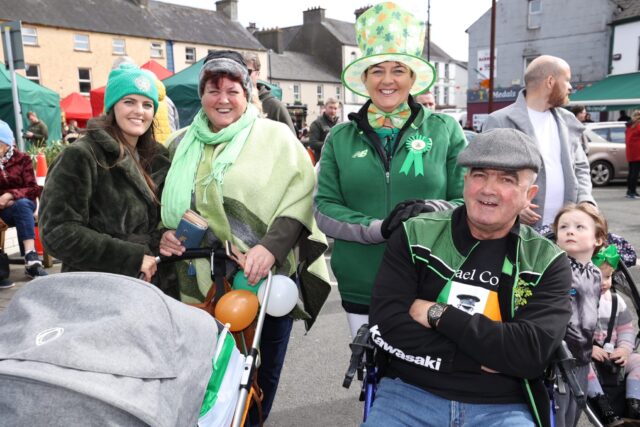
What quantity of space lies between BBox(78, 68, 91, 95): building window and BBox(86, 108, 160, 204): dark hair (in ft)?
111

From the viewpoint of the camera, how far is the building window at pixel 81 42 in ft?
105

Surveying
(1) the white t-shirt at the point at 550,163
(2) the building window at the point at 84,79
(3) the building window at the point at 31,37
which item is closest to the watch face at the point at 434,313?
(1) the white t-shirt at the point at 550,163

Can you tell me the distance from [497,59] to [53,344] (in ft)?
108

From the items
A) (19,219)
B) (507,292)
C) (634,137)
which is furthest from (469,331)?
(634,137)

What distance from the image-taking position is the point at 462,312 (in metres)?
2.01

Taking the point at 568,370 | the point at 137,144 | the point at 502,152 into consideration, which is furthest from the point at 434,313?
the point at 137,144

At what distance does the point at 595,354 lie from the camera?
106 inches

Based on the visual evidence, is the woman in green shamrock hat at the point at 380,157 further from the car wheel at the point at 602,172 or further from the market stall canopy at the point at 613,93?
the market stall canopy at the point at 613,93

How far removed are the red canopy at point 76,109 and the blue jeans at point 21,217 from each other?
20652 millimetres

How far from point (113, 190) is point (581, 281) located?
2369mm

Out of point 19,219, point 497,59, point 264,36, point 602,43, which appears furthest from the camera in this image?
point 264,36

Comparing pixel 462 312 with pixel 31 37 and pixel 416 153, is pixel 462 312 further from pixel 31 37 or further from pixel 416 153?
pixel 31 37

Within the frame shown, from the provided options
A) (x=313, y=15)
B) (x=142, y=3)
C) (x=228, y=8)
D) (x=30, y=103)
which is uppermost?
(x=313, y=15)

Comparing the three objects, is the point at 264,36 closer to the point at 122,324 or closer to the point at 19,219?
the point at 19,219
